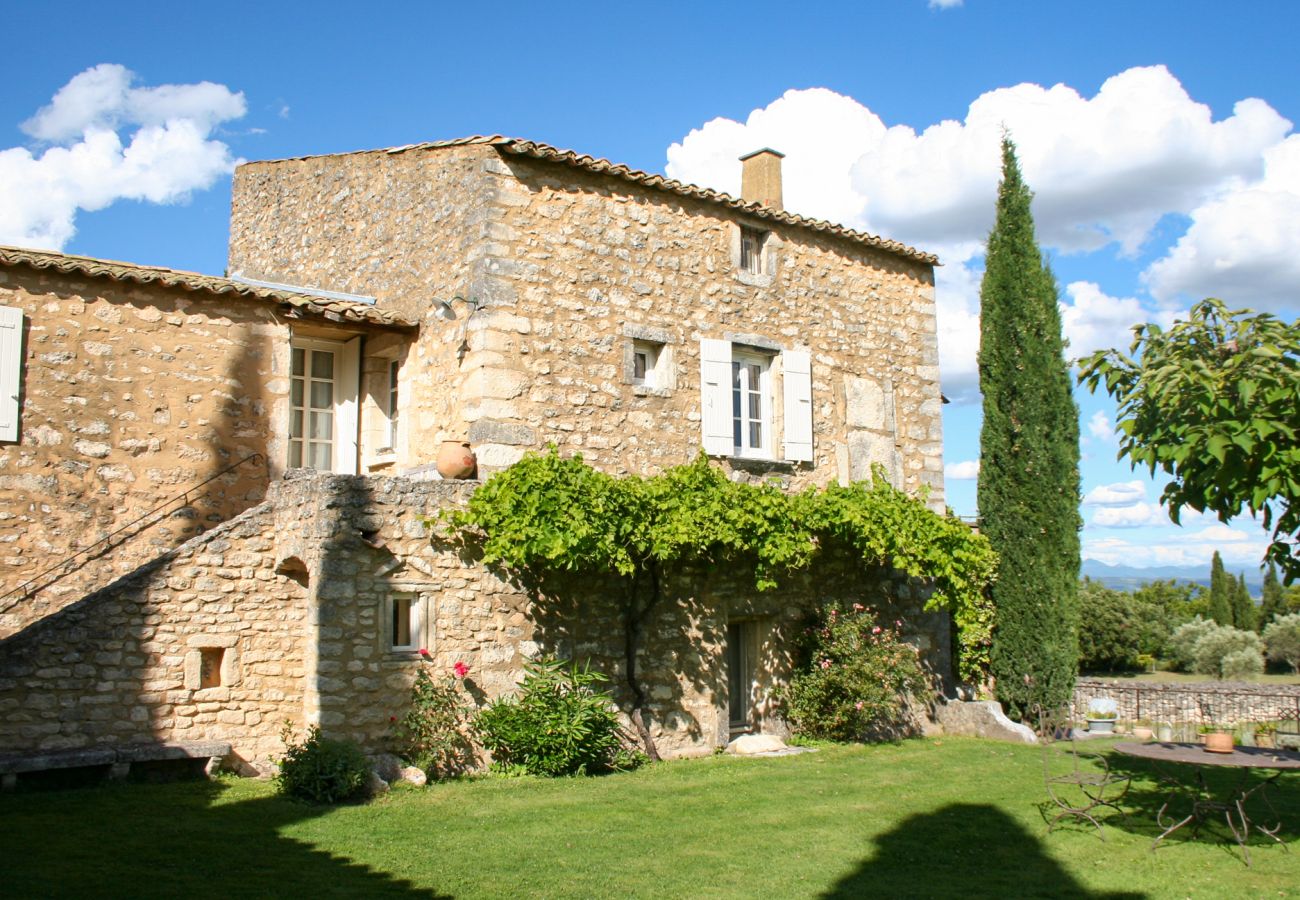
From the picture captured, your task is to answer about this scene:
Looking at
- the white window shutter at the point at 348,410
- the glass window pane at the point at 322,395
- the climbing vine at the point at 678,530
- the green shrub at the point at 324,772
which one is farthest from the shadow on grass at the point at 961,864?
the glass window pane at the point at 322,395

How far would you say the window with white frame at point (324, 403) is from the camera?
41.2 ft

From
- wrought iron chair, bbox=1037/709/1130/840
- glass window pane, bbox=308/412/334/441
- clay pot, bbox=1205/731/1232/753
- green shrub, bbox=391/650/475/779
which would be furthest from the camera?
glass window pane, bbox=308/412/334/441

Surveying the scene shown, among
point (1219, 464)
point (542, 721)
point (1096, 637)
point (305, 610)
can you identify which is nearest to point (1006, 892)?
point (1219, 464)

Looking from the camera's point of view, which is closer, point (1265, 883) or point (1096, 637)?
point (1265, 883)

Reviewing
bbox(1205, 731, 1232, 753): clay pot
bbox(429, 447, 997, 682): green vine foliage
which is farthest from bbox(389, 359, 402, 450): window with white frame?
bbox(1205, 731, 1232, 753): clay pot

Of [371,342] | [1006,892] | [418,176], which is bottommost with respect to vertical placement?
[1006,892]

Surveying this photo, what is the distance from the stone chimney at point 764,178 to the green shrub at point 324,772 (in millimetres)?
9148

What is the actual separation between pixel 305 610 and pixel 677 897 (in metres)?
5.08

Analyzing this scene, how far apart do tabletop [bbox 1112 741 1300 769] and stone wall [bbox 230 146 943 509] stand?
586 centimetres

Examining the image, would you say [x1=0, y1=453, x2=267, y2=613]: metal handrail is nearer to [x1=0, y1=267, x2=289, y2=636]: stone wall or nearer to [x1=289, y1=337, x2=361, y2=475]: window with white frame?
[x1=0, y1=267, x2=289, y2=636]: stone wall

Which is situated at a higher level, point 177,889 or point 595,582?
point 595,582

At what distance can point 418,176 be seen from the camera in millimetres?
12289

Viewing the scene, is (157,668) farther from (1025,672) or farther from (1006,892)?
(1025,672)

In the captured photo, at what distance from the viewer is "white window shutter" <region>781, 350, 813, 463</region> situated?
1347 cm
